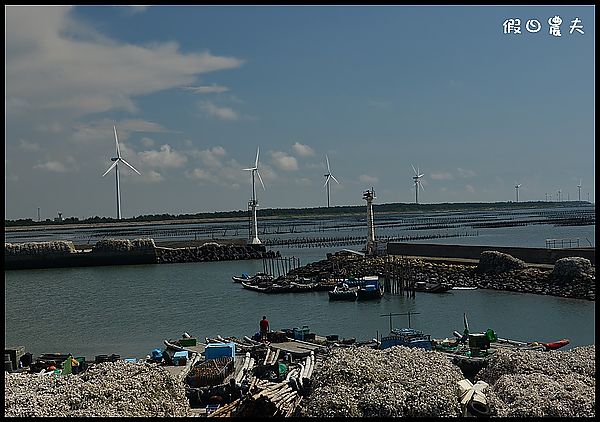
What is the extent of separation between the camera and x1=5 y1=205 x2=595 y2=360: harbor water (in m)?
26.2

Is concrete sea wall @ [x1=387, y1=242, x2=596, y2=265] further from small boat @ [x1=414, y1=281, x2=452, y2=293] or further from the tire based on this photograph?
the tire

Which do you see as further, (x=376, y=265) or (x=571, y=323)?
(x=376, y=265)

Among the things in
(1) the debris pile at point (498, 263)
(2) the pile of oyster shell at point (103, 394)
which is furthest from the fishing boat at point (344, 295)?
(2) the pile of oyster shell at point (103, 394)

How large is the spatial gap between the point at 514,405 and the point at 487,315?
20012 mm

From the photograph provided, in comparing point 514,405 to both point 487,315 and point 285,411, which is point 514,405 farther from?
point 487,315

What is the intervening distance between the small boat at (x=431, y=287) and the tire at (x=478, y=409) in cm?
2652

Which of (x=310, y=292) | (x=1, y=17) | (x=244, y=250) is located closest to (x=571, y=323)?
(x=310, y=292)

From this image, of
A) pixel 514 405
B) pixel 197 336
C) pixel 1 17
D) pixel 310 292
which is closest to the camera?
pixel 1 17

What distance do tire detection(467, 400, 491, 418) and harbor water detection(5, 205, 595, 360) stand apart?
45.5 ft

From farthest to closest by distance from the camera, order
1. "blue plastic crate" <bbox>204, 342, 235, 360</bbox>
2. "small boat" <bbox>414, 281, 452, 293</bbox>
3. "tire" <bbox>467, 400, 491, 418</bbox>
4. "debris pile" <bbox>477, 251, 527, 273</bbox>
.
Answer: "debris pile" <bbox>477, 251, 527, 273</bbox> → "small boat" <bbox>414, 281, 452, 293</bbox> → "blue plastic crate" <bbox>204, 342, 235, 360</bbox> → "tire" <bbox>467, 400, 491, 418</bbox>

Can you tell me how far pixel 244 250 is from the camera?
2611 inches

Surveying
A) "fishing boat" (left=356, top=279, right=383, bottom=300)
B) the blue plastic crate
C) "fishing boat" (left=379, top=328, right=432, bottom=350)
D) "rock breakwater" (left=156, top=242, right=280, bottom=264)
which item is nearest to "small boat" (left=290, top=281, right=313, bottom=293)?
"fishing boat" (left=356, top=279, right=383, bottom=300)

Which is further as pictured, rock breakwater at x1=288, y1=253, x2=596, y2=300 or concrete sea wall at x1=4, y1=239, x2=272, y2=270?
concrete sea wall at x1=4, y1=239, x2=272, y2=270

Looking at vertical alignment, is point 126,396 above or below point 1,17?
below
